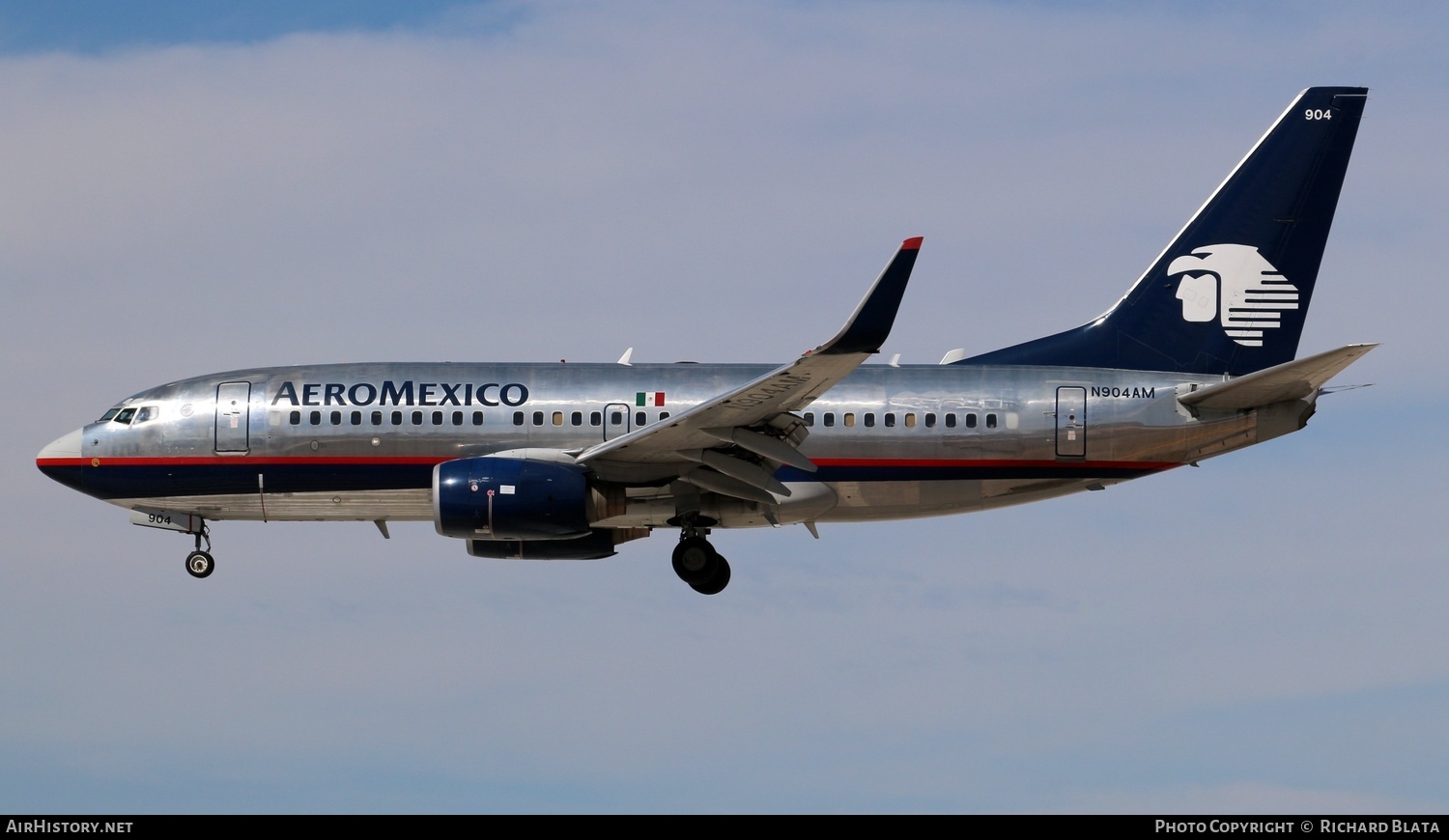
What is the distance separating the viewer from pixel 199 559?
1361 inches

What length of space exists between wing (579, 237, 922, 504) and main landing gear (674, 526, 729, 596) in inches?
61.4

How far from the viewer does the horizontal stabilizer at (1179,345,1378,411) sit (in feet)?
97.7

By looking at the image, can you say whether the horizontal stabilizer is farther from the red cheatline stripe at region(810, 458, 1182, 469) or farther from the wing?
the wing

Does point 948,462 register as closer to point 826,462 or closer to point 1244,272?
point 826,462

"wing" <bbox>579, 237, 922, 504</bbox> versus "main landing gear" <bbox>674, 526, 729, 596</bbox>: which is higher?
"wing" <bbox>579, 237, 922, 504</bbox>

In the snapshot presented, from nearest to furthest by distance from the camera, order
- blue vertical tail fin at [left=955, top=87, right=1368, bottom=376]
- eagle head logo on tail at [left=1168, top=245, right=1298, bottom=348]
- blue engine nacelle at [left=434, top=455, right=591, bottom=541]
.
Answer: blue engine nacelle at [left=434, top=455, right=591, bottom=541], blue vertical tail fin at [left=955, top=87, right=1368, bottom=376], eagle head logo on tail at [left=1168, top=245, right=1298, bottom=348]

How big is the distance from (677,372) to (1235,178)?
12.2 meters

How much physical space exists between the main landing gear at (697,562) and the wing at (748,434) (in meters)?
1.56

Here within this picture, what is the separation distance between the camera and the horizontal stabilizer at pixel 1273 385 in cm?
2978

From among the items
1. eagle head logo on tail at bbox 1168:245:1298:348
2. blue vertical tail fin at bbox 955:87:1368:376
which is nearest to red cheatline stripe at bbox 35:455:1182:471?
blue vertical tail fin at bbox 955:87:1368:376

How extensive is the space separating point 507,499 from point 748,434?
4309 millimetres

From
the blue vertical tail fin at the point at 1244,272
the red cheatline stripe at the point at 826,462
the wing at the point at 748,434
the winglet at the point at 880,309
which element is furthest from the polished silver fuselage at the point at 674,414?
the winglet at the point at 880,309

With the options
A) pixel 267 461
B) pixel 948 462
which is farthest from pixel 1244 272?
pixel 267 461

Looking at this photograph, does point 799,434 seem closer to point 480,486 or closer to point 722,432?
point 722,432
